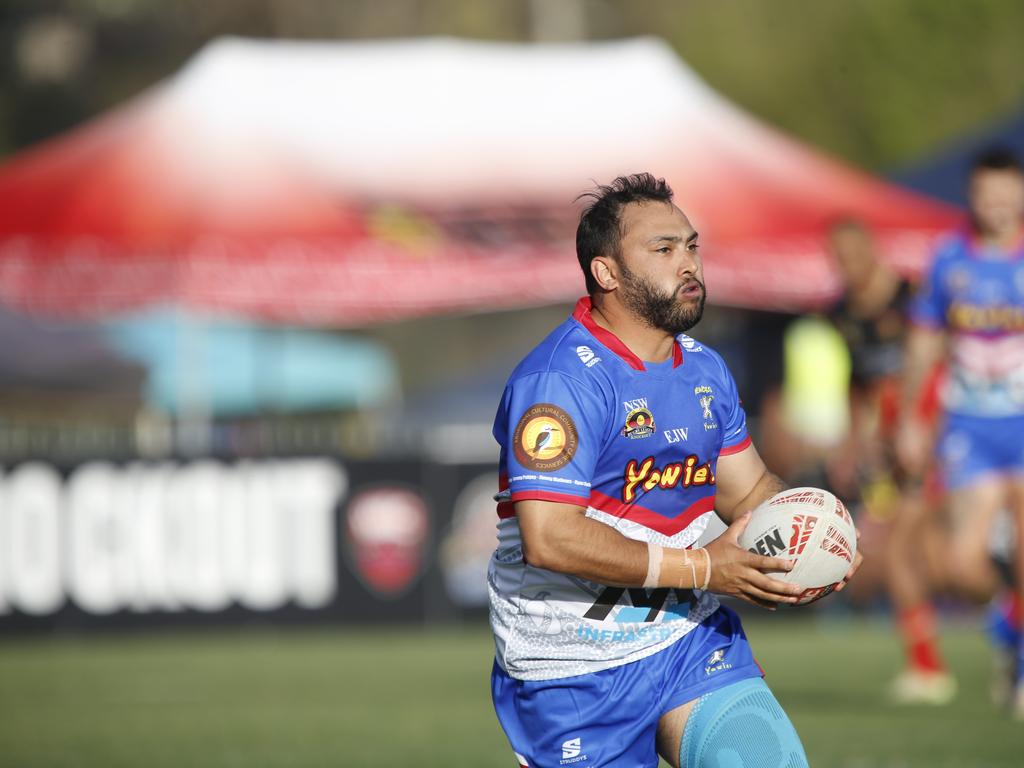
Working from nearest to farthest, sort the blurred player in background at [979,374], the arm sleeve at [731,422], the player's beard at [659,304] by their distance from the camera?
the player's beard at [659,304], the arm sleeve at [731,422], the blurred player in background at [979,374]

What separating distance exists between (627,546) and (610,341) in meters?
0.61

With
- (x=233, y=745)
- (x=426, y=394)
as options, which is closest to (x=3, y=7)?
(x=426, y=394)

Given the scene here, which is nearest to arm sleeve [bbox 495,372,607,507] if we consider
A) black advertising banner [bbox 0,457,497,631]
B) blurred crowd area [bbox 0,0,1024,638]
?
blurred crowd area [bbox 0,0,1024,638]

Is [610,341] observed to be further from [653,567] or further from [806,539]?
[806,539]

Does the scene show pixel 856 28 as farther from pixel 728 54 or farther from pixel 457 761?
pixel 457 761

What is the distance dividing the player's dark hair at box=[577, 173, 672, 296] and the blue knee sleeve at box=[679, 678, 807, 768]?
1211mm

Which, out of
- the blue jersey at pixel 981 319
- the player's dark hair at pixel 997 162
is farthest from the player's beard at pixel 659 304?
the blue jersey at pixel 981 319

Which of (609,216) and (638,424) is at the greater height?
(609,216)

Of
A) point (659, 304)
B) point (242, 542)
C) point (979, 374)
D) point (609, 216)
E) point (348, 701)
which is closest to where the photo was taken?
point (659, 304)

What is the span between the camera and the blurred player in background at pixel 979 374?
1011cm

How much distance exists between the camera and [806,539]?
5.38 metres

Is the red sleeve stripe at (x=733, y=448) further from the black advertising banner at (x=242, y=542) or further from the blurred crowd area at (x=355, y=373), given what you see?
the black advertising banner at (x=242, y=542)

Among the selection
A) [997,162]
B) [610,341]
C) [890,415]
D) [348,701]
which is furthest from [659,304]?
[348,701]

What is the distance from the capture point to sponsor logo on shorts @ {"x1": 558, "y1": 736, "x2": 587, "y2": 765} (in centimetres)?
550
